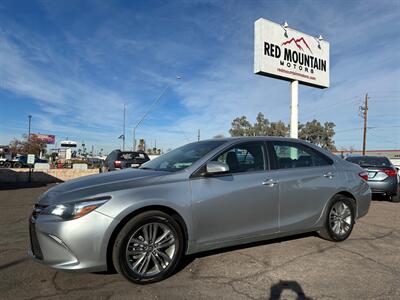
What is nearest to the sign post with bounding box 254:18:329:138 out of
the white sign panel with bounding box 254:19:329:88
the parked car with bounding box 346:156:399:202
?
the white sign panel with bounding box 254:19:329:88

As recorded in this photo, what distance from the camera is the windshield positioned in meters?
4.40

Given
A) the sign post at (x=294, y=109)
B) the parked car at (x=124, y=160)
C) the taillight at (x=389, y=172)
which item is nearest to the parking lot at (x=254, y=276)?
the taillight at (x=389, y=172)

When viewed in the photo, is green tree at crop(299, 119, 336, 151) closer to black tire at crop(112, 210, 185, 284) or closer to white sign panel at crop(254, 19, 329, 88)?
white sign panel at crop(254, 19, 329, 88)

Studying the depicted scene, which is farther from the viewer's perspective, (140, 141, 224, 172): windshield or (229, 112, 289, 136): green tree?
(229, 112, 289, 136): green tree

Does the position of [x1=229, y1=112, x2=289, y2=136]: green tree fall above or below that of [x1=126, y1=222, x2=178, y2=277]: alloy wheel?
above

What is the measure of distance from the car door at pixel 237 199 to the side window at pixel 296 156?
0.30m

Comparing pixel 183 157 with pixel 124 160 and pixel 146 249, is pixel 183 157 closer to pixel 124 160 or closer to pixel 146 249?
pixel 146 249

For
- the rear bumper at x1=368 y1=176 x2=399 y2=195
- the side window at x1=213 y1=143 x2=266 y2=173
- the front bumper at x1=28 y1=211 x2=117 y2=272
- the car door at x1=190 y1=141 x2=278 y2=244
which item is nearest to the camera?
the front bumper at x1=28 y1=211 x2=117 y2=272

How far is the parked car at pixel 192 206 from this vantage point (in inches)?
136

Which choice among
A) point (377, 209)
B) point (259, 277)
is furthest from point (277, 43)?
point (259, 277)

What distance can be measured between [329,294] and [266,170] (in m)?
1.72

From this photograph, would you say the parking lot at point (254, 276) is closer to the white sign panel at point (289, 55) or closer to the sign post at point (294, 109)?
the sign post at point (294, 109)

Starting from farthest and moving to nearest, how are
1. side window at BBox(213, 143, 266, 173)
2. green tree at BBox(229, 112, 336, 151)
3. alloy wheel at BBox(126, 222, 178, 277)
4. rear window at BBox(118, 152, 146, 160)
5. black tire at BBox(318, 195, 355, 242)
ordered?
green tree at BBox(229, 112, 336, 151)
rear window at BBox(118, 152, 146, 160)
black tire at BBox(318, 195, 355, 242)
side window at BBox(213, 143, 266, 173)
alloy wheel at BBox(126, 222, 178, 277)

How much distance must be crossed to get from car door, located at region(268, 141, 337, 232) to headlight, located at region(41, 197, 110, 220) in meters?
2.36
